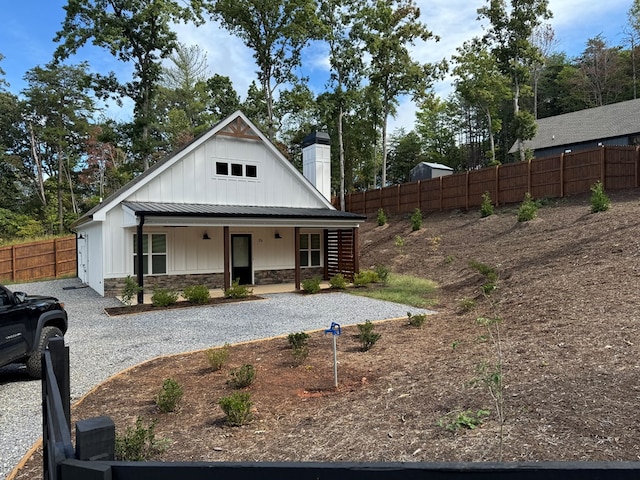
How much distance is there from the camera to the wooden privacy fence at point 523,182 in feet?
50.3

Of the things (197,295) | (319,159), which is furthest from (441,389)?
(319,159)

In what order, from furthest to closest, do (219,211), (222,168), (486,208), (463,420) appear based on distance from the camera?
(486,208)
(222,168)
(219,211)
(463,420)

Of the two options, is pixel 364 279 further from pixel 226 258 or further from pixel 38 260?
pixel 38 260

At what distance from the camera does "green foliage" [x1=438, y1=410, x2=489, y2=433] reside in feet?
11.5

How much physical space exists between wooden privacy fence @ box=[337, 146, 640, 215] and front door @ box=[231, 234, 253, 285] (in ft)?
34.7

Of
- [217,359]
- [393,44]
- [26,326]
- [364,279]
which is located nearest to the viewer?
[26,326]

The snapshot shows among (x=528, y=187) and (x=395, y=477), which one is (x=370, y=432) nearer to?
(x=395, y=477)

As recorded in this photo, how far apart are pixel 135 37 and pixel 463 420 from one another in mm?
25645

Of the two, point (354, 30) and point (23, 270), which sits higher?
point (354, 30)

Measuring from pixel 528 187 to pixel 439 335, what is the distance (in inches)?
525

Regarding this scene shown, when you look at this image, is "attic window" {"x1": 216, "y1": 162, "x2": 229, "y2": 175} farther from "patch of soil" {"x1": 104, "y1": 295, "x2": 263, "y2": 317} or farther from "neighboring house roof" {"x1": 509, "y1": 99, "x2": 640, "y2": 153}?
"neighboring house roof" {"x1": 509, "y1": 99, "x2": 640, "y2": 153}

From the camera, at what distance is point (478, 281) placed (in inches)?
461

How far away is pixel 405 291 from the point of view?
12.5 m

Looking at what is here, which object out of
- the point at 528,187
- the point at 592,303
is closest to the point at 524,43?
the point at 528,187
